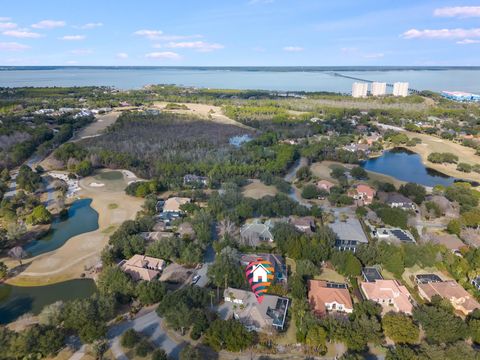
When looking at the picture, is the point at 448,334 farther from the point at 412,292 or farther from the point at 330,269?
the point at 330,269

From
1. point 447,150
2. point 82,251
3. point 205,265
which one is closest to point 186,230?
point 205,265

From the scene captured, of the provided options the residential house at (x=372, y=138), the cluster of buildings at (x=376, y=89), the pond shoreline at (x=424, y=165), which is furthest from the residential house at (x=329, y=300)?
the cluster of buildings at (x=376, y=89)

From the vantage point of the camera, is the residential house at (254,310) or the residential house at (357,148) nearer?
the residential house at (254,310)

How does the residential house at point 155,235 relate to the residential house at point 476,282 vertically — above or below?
above

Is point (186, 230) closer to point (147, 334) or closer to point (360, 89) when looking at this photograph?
point (147, 334)

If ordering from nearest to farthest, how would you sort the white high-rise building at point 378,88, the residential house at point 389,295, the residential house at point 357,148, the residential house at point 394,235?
the residential house at point 389,295
the residential house at point 394,235
the residential house at point 357,148
the white high-rise building at point 378,88

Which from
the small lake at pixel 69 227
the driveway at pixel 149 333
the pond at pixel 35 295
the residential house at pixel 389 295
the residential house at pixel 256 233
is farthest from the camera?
the small lake at pixel 69 227

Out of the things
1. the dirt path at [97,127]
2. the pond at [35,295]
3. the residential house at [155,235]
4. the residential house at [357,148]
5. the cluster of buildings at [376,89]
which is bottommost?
the pond at [35,295]

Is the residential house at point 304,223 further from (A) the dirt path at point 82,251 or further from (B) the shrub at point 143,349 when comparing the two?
(A) the dirt path at point 82,251
